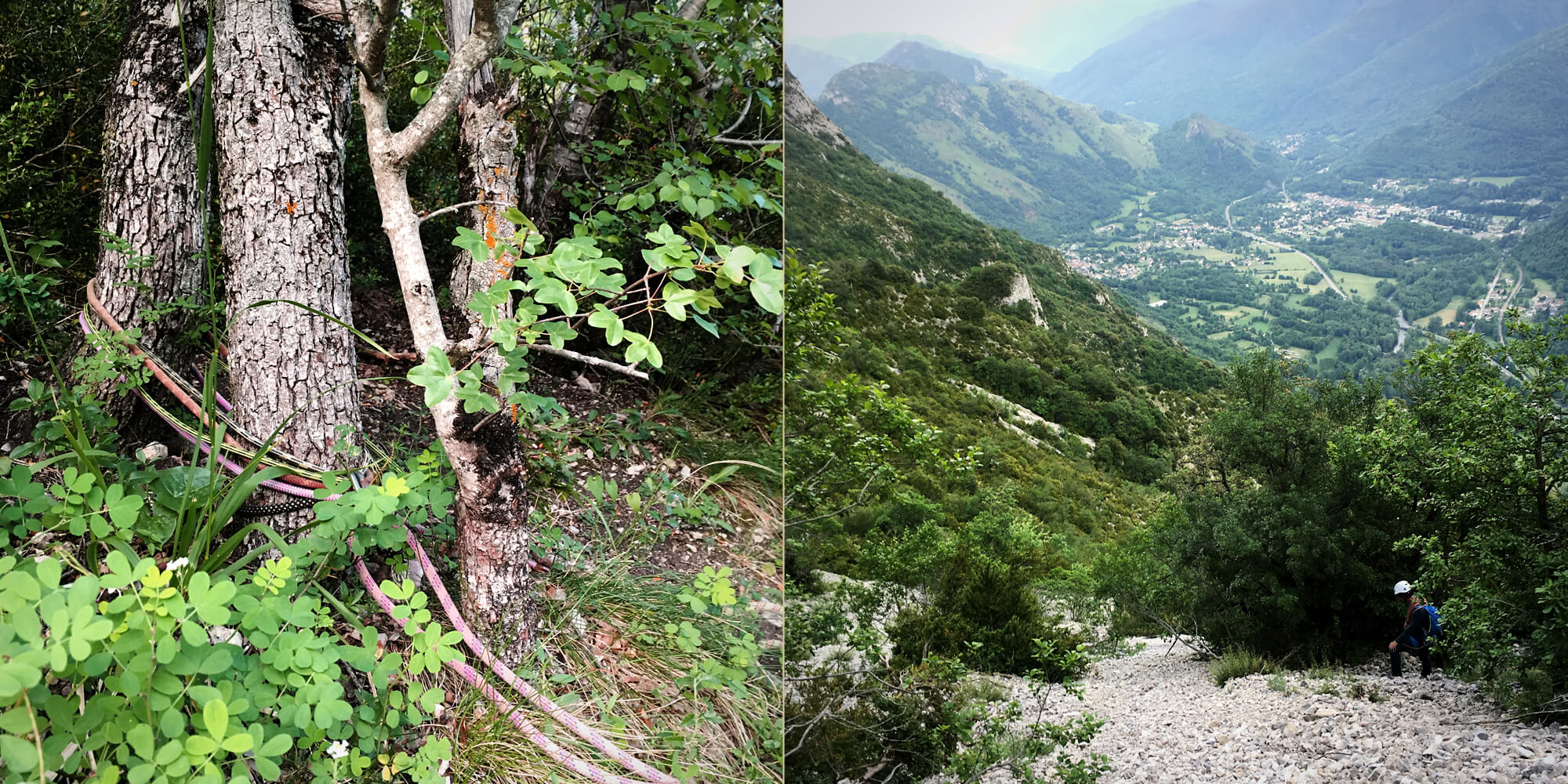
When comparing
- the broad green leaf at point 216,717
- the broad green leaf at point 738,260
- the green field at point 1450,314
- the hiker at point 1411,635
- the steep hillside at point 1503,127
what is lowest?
the broad green leaf at point 216,717

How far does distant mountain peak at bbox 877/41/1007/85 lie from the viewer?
1094 mm

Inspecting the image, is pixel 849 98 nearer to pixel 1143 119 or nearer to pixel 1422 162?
pixel 1143 119

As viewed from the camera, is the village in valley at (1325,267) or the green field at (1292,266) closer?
the village in valley at (1325,267)

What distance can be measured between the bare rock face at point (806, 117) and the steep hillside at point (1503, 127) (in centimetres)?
67

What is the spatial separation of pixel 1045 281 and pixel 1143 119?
30 cm

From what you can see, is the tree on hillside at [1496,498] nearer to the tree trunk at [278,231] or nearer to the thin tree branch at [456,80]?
the thin tree branch at [456,80]

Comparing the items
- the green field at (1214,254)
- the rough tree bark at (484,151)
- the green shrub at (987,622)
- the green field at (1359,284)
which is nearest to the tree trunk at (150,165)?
the rough tree bark at (484,151)

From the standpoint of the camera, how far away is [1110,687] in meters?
0.89

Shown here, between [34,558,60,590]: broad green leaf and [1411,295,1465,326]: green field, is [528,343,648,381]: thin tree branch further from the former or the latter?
[1411,295,1465,326]: green field

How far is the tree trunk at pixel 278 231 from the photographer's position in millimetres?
1229

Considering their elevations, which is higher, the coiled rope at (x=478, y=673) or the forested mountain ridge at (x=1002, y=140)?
the forested mountain ridge at (x=1002, y=140)

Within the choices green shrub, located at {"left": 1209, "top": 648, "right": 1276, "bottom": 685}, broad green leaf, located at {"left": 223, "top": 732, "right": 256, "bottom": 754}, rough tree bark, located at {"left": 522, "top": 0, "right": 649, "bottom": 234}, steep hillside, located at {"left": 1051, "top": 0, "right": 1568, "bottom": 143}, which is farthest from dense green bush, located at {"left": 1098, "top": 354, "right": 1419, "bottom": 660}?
rough tree bark, located at {"left": 522, "top": 0, "right": 649, "bottom": 234}

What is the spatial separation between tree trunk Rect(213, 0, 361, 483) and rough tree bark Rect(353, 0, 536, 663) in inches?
5.5

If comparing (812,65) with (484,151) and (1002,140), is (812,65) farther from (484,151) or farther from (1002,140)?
(484,151)
